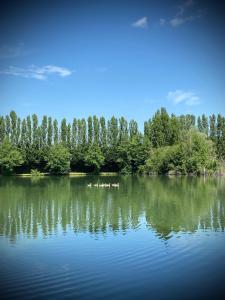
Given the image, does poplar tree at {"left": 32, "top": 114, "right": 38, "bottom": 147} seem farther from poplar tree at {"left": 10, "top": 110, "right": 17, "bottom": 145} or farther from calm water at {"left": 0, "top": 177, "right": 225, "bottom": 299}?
calm water at {"left": 0, "top": 177, "right": 225, "bottom": 299}

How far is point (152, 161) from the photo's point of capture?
89.0 meters

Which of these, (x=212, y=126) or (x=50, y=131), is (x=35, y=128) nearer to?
(x=50, y=131)

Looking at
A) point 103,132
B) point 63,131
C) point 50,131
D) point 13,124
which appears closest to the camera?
point 13,124

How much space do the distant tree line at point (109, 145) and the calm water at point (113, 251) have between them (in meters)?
50.0

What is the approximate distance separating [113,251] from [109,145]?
7896cm

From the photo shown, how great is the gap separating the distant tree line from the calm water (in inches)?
1967

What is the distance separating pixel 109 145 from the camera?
9744 centimetres

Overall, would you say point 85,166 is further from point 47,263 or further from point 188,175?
point 47,263

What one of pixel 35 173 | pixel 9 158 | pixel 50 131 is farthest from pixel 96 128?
pixel 9 158

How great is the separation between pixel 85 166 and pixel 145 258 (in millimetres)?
78169

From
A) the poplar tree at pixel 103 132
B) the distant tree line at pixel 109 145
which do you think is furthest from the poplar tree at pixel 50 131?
the poplar tree at pixel 103 132

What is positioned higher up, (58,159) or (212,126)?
(212,126)

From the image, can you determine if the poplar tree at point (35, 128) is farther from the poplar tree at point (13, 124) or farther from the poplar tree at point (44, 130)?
the poplar tree at point (13, 124)

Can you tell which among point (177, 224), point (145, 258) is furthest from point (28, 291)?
point (177, 224)
